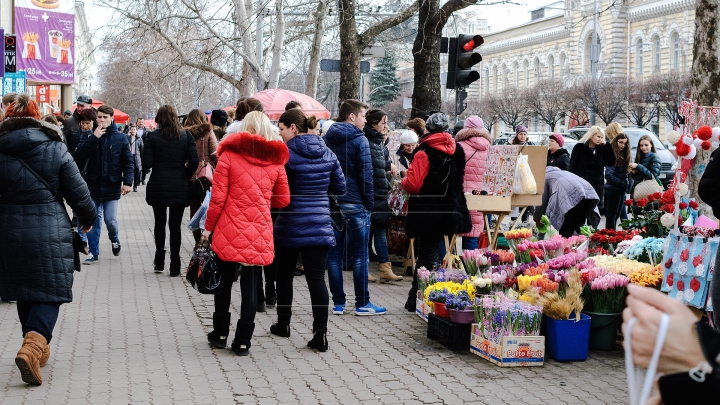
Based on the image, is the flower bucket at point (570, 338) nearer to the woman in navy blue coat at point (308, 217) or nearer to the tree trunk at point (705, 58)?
the woman in navy blue coat at point (308, 217)

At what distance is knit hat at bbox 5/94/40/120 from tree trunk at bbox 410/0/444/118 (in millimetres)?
10074

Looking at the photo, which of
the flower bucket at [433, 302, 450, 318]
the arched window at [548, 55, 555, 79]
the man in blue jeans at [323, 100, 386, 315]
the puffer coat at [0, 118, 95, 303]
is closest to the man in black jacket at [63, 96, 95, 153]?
the man in blue jeans at [323, 100, 386, 315]

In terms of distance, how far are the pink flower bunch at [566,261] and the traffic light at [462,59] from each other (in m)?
5.50

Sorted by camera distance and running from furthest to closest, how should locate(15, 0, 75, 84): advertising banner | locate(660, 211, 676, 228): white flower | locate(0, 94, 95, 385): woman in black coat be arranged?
1. locate(15, 0, 75, 84): advertising banner
2. locate(660, 211, 676, 228): white flower
3. locate(0, 94, 95, 385): woman in black coat

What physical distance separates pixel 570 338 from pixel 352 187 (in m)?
2.39

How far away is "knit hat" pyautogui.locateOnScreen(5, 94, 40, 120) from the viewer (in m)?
6.32

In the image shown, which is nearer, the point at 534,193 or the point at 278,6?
the point at 534,193

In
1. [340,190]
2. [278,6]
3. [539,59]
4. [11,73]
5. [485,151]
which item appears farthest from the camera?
[539,59]

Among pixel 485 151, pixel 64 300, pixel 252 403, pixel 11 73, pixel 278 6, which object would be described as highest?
pixel 278 6

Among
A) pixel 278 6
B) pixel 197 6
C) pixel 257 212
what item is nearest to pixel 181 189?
pixel 257 212

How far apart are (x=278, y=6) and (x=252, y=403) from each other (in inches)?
630

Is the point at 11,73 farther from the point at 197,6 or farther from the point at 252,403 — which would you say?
the point at 252,403

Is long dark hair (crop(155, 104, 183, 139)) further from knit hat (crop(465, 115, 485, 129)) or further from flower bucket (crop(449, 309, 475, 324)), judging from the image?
flower bucket (crop(449, 309, 475, 324))

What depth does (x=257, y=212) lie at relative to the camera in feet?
22.1
